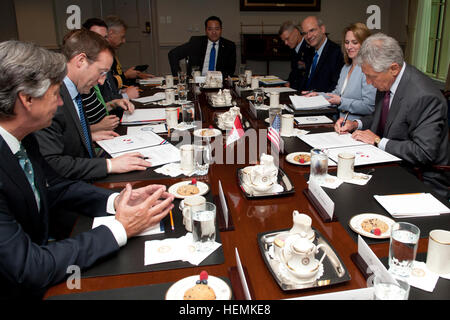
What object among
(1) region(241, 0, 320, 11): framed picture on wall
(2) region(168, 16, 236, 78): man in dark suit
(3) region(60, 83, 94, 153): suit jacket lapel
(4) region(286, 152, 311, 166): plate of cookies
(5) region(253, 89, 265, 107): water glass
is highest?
(1) region(241, 0, 320, 11): framed picture on wall

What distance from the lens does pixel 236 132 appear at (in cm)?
→ 201

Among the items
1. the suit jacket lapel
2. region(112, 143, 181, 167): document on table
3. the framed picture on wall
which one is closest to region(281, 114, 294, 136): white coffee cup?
region(112, 143, 181, 167): document on table

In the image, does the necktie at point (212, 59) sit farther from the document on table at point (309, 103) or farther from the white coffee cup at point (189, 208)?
the white coffee cup at point (189, 208)

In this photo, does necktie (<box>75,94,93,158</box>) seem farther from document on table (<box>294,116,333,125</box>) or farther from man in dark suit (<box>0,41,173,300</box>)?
document on table (<box>294,116,333,125</box>)

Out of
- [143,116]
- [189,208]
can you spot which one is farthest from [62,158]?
[143,116]

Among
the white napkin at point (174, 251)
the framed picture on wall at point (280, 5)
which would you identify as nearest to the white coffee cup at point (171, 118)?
the white napkin at point (174, 251)

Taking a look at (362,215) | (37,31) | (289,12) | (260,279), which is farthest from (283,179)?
(37,31)

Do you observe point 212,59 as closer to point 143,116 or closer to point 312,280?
point 143,116

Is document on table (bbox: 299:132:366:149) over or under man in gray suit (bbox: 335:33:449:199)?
under

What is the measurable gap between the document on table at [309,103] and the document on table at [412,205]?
1470 mm

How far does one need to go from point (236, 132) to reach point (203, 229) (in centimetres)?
96

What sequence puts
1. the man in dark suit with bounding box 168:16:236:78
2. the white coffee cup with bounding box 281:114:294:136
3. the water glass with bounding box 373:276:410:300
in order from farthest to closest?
the man in dark suit with bounding box 168:16:236:78 < the white coffee cup with bounding box 281:114:294:136 < the water glass with bounding box 373:276:410:300

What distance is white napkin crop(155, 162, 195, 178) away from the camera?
5.43ft

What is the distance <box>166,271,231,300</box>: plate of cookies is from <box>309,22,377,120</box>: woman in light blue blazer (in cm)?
222
